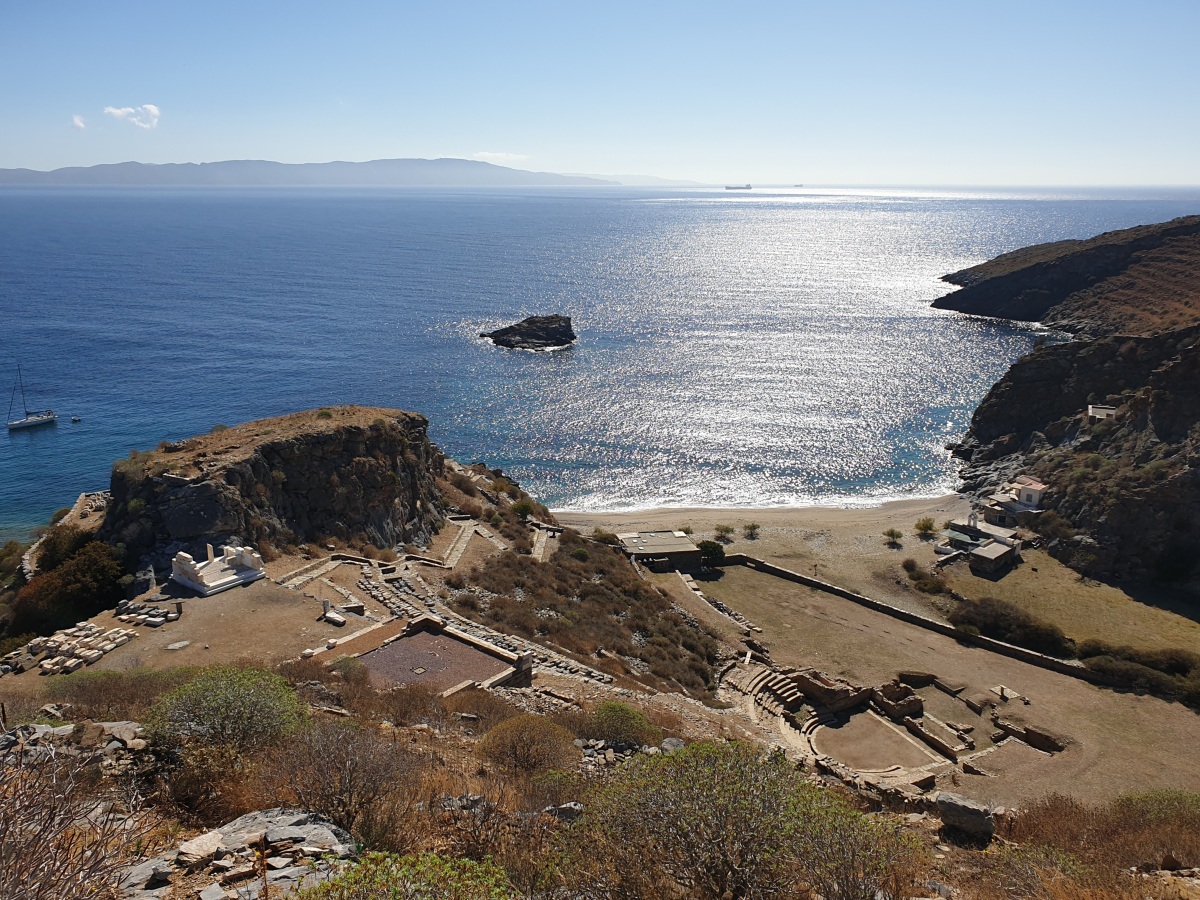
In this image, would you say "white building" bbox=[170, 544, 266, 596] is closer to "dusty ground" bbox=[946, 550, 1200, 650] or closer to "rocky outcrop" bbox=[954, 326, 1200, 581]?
"dusty ground" bbox=[946, 550, 1200, 650]

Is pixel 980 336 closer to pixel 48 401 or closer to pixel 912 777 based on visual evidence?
pixel 912 777

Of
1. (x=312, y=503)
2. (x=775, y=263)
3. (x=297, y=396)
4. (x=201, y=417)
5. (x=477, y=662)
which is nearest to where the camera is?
(x=477, y=662)

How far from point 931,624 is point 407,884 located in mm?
34374

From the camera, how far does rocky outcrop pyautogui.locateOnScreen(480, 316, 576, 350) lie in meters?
94.8

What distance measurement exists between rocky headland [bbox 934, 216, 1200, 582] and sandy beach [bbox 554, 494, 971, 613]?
7613mm

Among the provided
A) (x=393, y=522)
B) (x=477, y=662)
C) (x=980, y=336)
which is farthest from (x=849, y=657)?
(x=980, y=336)

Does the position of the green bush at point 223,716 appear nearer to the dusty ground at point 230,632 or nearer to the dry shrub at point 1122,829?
the dusty ground at point 230,632

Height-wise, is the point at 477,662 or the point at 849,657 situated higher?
the point at 477,662

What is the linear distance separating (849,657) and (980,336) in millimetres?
88382

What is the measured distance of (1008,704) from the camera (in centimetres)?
2897

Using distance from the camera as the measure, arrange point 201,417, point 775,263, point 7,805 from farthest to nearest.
Answer: 1. point 775,263
2. point 201,417
3. point 7,805

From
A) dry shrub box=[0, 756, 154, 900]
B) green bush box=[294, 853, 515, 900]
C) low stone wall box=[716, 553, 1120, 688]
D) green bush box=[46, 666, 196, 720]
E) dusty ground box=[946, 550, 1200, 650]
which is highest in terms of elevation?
dry shrub box=[0, 756, 154, 900]

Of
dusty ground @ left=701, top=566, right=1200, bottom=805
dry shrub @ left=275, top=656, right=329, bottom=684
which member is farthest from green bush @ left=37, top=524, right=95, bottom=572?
dusty ground @ left=701, top=566, right=1200, bottom=805

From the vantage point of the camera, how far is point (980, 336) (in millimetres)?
104875
